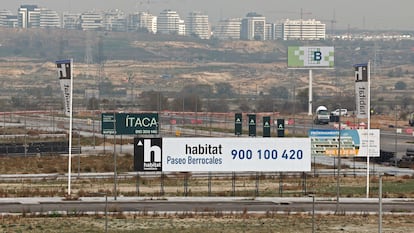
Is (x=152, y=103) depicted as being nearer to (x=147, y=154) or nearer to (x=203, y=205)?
(x=147, y=154)

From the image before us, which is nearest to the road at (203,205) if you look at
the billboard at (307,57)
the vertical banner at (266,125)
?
the vertical banner at (266,125)

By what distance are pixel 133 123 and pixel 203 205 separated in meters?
28.7

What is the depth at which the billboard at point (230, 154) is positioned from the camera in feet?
193

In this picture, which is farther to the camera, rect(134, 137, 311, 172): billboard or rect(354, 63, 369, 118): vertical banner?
rect(354, 63, 369, 118): vertical banner

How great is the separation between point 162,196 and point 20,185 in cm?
1130

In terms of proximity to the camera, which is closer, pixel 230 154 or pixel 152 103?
pixel 230 154

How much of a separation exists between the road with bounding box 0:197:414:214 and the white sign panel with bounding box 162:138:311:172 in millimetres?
2735

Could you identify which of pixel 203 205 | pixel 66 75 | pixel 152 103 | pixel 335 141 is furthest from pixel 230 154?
pixel 152 103

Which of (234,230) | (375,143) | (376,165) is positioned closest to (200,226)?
(234,230)

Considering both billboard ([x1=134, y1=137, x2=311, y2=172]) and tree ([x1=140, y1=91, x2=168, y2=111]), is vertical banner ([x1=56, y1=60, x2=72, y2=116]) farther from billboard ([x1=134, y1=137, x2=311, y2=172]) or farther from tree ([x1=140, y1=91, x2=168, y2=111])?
tree ([x1=140, y1=91, x2=168, y2=111])

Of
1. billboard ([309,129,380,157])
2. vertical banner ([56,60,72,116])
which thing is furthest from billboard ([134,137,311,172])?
billboard ([309,129,380,157])

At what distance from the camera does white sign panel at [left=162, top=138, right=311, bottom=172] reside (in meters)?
59.0

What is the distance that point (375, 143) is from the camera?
64875 millimetres

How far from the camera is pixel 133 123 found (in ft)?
268
